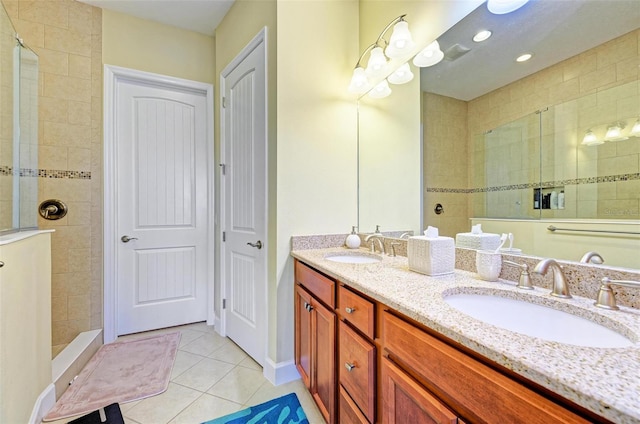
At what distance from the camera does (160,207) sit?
102 inches

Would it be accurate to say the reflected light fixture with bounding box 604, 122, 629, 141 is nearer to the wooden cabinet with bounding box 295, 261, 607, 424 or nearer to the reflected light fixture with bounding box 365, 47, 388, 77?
the wooden cabinet with bounding box 295, 261, 607, 424

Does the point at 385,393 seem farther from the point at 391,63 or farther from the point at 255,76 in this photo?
the point at 255,76

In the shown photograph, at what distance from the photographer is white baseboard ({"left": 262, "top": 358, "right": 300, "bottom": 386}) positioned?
1765mm

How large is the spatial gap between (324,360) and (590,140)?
4.46ft

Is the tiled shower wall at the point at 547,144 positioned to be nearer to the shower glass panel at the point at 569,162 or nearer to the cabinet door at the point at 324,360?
the shower glass panel at the point at 569,162

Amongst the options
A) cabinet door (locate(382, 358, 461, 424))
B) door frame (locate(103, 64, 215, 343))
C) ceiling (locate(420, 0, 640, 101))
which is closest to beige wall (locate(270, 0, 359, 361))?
ceiling (locate(420, 0, 640, 101))

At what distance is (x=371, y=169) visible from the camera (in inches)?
79.0

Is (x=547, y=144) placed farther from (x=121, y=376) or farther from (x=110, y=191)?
(x=110, y=191)

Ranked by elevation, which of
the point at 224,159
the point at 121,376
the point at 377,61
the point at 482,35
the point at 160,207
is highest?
the point at 377,61

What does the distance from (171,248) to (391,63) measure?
2.43 metres

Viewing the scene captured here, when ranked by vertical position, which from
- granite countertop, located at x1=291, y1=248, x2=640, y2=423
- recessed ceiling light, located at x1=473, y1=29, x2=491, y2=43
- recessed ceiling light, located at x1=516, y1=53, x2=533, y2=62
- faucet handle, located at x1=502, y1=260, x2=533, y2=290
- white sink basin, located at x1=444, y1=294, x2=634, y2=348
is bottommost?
white sink basin, located at x1=444, y1=294, x2=634, y2=348

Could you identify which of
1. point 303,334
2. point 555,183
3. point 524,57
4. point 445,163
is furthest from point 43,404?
point 524,57

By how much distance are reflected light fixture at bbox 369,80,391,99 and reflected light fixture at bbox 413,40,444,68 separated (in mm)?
285

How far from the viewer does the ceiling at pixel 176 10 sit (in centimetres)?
228
